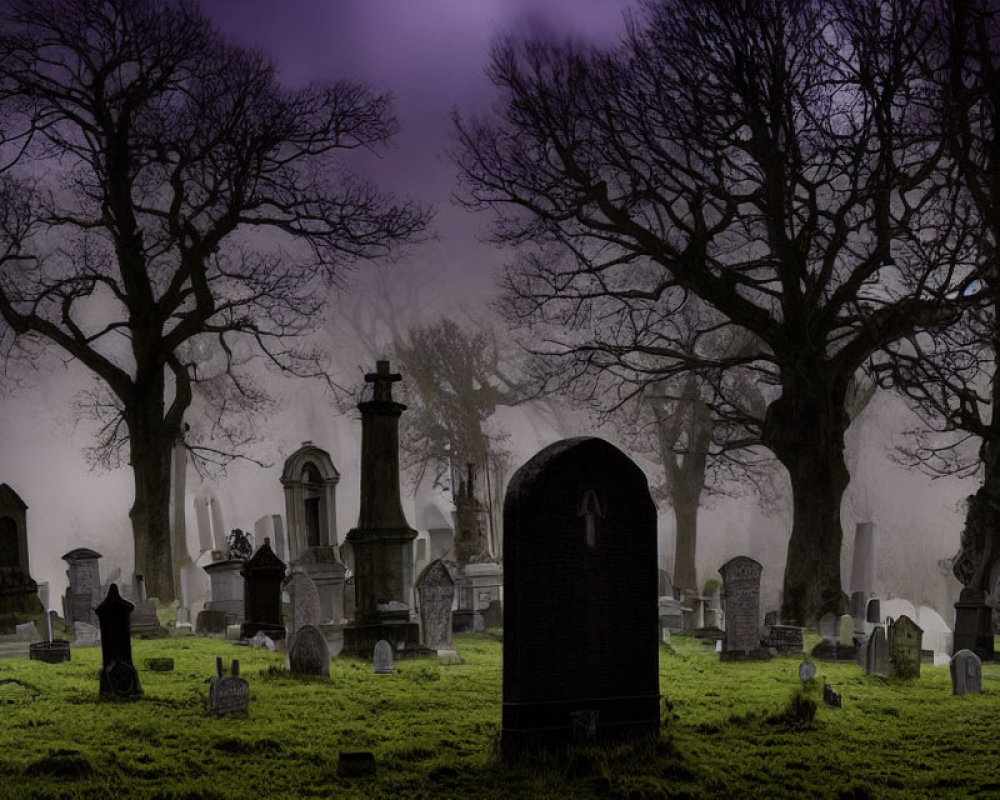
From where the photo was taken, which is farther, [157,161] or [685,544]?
[685,544]

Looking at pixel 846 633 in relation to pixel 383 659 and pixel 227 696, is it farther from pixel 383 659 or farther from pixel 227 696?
pixel 227 696

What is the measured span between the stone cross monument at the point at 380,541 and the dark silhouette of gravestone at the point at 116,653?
16.6ft

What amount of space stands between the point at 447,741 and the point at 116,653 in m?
4.19

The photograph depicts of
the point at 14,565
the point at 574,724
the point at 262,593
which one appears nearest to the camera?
the point at 574,724

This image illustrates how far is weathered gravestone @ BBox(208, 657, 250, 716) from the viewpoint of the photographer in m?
10.4

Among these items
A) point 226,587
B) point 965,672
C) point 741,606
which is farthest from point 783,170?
point 226,587

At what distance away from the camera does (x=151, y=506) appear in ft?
75.2

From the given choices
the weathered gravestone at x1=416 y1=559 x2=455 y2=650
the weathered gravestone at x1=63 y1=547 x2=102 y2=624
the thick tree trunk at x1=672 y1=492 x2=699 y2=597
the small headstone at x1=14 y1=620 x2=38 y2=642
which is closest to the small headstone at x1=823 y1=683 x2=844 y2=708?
the weathered gravestone at x1=416 y1=559 x2=455 y2=650

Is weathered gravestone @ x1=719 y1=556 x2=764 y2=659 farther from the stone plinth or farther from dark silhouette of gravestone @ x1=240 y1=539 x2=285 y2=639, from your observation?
the stone plinth

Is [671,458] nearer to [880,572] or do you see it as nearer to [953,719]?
[880,572]

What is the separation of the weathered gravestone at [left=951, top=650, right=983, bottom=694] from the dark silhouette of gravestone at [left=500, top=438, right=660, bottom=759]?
15.4ft

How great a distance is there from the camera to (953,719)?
420 inches

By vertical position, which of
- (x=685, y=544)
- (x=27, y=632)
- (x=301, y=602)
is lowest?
(x=27, y=632)

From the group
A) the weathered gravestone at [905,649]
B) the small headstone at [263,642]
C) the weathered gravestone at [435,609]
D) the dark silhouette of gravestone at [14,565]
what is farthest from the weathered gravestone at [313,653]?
the dark silhouette of gravestone at [14,565]
